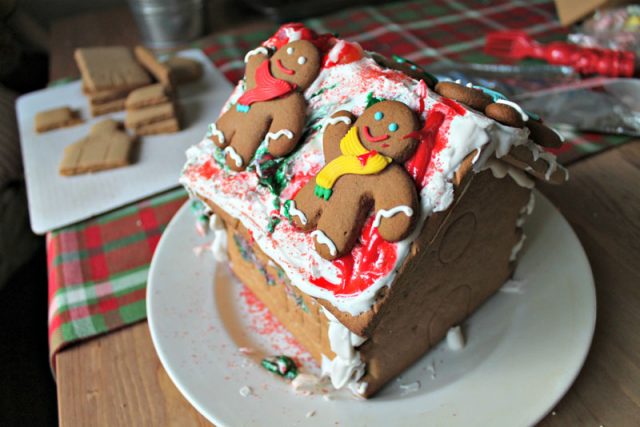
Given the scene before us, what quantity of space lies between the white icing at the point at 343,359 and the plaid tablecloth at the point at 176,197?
37 cm

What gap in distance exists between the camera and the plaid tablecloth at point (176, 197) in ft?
3.29

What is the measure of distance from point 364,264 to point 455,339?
11.3 inches

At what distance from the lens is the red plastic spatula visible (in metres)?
1.43

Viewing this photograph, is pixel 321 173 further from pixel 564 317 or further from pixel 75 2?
pixel 75 2

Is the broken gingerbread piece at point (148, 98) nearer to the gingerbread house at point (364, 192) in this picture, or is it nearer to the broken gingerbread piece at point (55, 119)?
the broken gingerbread piece at point (55, 119)

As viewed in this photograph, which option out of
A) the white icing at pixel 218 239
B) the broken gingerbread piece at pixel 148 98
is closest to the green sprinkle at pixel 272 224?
the white icing at pixel 218 239

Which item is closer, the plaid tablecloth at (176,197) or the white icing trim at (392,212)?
the white icing trim at (392,212)

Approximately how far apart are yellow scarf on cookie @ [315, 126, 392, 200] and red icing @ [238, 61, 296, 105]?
0.50 feet

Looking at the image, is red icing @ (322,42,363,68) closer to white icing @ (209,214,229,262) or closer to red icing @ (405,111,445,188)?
red icing @ (405,111,445,188)

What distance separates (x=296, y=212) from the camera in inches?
29.3

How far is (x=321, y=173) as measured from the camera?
0.73 meters

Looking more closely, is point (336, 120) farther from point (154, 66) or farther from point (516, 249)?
point (154, 66)

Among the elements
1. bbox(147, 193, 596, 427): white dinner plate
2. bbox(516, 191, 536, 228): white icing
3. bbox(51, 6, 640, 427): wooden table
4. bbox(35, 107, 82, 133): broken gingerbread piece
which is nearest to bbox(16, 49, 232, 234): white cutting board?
bbox(35, 107, 82, 133): broken gingerbread piece

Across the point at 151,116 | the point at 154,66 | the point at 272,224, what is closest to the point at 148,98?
the point at 151,116
